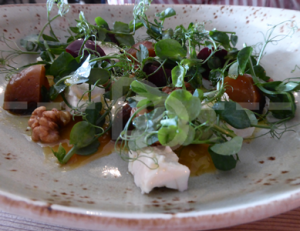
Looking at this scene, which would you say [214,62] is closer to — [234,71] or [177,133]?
[234,71]

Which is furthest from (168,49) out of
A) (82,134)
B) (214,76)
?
(82,134)

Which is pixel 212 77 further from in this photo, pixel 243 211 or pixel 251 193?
pixel 243 211

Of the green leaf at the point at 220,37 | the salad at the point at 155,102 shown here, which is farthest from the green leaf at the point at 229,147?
the green leaf at the point at 220,37

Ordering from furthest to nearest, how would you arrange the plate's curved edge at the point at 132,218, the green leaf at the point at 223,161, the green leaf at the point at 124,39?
the green leaf at the point at 124,39
the green leaf at the point at 223,161
the plate's curved edge at the point at 132,218

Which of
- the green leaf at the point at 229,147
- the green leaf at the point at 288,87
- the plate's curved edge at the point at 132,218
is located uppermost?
the green leaf at the point at 288,87

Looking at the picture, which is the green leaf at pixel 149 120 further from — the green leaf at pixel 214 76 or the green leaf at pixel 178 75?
the green leaf at pixel 214 76

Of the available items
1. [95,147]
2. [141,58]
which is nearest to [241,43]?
[141,58]

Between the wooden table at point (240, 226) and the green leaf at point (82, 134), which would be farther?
the green leaf at point (82, 134)

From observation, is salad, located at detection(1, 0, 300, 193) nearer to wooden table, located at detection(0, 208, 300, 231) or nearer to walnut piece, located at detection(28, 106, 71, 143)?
walnut piece, located at detection(28, 106, 71, 143)
